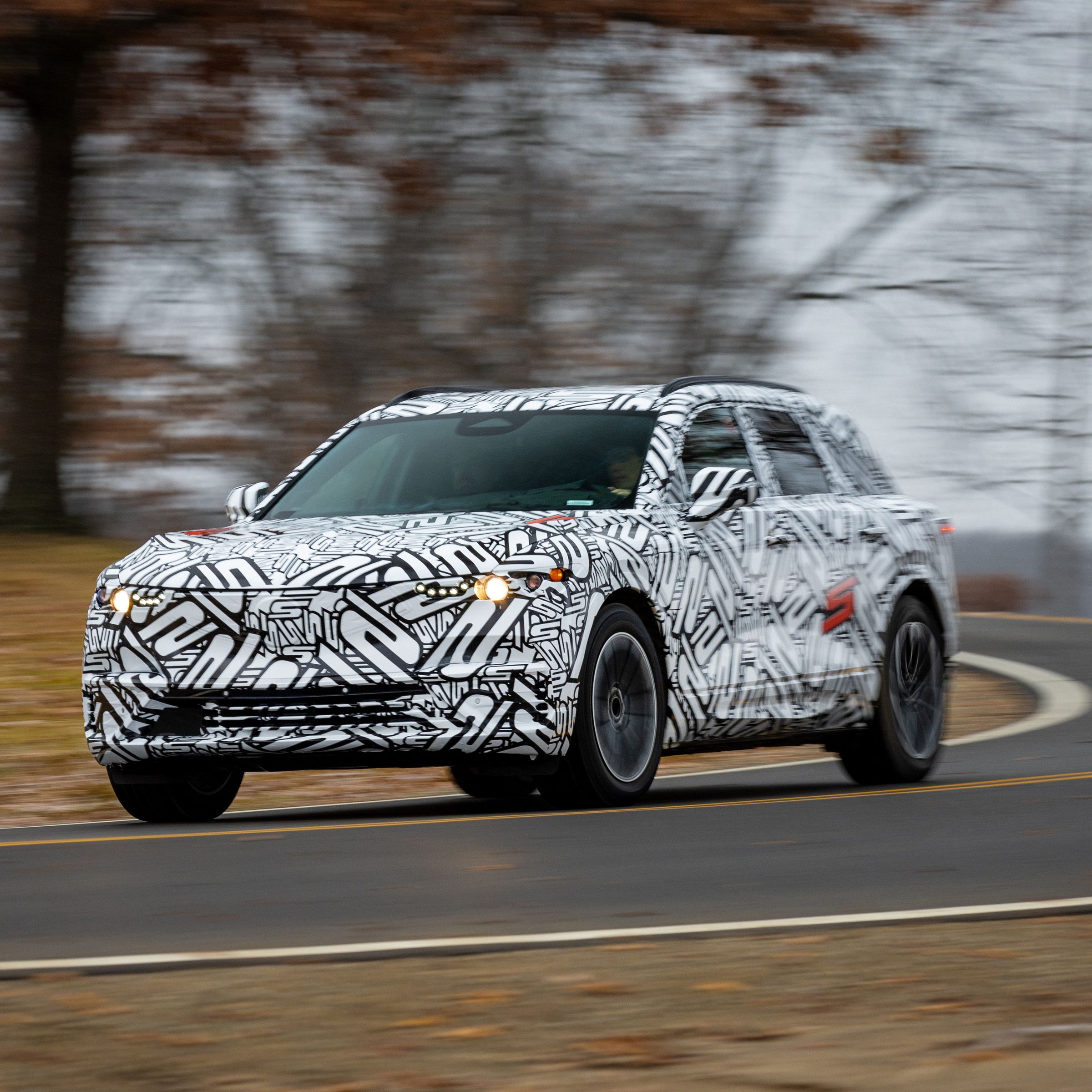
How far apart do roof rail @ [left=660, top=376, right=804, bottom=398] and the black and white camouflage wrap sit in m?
0.51

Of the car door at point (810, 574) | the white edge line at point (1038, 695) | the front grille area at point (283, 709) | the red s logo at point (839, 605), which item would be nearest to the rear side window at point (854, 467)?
the car door at point (810, 574)

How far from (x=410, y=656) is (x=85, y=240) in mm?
15042

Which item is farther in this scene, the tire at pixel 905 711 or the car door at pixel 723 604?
the tire at pixel 905 711

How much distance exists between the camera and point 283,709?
33.4ft

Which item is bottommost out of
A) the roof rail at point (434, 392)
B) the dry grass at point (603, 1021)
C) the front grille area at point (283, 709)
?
the front grille area at point (283, 709)

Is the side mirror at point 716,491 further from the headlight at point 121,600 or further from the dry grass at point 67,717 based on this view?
the dry grass at point 67,717

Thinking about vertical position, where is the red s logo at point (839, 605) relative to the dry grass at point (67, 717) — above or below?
above

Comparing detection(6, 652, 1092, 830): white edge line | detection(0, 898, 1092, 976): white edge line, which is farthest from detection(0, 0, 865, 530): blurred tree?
detection(0, 898, 1092, 976): white edge line

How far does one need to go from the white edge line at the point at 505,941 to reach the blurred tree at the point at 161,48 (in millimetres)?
15636

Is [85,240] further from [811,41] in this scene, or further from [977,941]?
[977,941]

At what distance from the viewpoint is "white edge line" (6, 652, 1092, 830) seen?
11.9 metres

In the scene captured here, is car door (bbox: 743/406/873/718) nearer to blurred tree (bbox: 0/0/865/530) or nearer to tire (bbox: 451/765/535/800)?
tire (bbox: 451/765/535/800)

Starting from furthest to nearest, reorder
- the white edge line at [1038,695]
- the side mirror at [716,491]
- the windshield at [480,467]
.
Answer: the white edge line at [1038,695] < the windshield at [480,467] < the side mirror at [716,491]

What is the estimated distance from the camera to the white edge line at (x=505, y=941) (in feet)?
21.5
